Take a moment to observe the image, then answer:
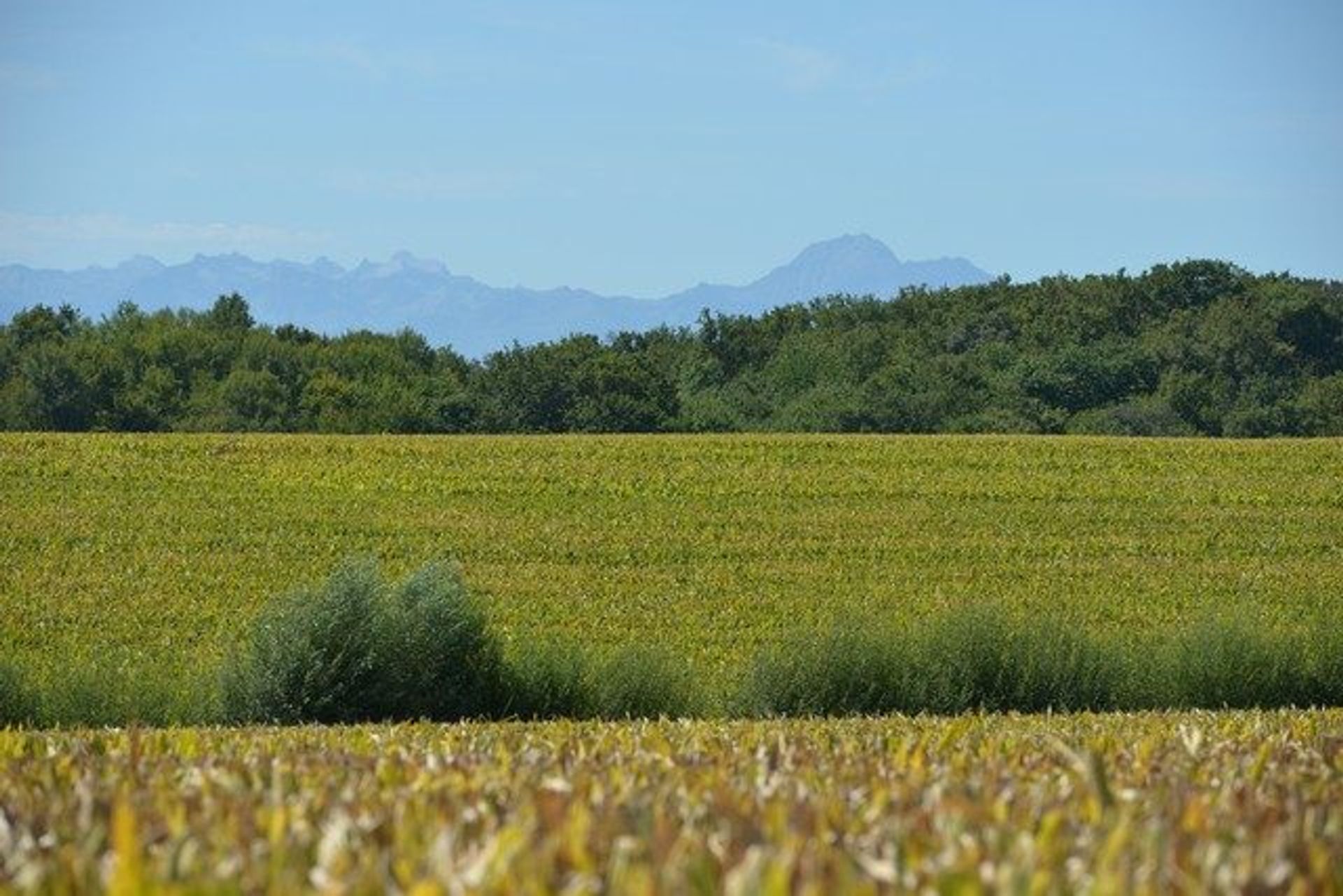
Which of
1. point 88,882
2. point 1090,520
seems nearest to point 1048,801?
point 88,882

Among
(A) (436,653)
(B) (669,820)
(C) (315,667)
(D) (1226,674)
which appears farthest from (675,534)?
(B) (669,820)

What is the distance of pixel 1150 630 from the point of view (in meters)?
27.9

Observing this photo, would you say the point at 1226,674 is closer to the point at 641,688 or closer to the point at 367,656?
the point at 641,688

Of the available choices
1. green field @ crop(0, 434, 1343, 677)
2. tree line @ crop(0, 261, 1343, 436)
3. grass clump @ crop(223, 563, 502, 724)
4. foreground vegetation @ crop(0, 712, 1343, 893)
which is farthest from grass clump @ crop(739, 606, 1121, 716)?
tree line @ crop(0, 261, 1343, 436)

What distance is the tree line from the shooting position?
234 feet

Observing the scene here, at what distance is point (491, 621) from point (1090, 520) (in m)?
17.7

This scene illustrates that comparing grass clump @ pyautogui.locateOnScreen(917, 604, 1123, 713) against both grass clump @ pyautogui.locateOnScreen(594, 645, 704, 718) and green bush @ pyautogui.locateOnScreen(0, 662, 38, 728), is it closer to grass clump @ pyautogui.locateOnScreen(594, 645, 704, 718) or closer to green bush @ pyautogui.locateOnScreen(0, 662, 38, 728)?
grass clump @ pyautogui.locateOnScreen(594, 645, 704, 718)

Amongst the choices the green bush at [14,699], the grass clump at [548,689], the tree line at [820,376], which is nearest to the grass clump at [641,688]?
the grass clump at [548,689]

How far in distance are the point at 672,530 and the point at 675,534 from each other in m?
0.42

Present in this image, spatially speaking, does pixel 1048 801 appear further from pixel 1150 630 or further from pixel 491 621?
pixel 1150 630

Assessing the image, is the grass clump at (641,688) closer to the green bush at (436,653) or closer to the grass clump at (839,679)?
the grass clump at (839,679)

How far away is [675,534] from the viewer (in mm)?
36375

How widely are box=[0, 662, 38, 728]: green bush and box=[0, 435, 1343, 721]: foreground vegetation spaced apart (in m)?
1.12

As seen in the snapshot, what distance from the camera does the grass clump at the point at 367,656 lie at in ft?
55.8
